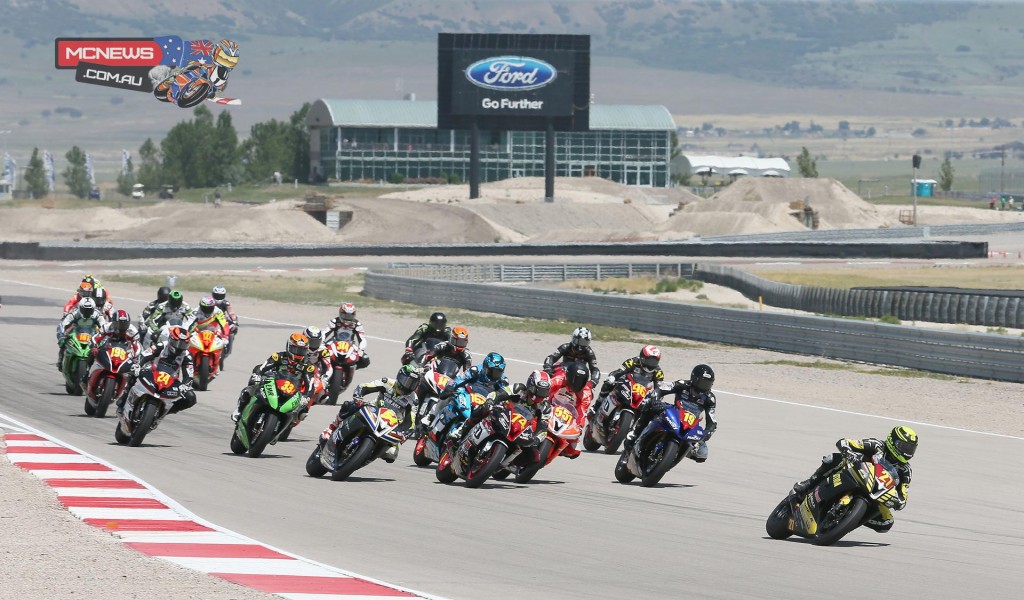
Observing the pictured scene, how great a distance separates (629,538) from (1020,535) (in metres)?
3.50

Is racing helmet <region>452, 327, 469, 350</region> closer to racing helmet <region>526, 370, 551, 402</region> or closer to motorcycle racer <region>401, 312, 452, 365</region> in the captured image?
racing helmet <region>526, 370, 551, 402</region>

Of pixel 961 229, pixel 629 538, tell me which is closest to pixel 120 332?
pixel 629 538

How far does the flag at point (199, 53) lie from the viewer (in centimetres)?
5762

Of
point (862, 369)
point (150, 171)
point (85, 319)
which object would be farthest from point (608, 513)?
point (150, 171)

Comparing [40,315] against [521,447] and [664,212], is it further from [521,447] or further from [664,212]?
[664,212]

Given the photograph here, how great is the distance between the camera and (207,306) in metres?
23.3

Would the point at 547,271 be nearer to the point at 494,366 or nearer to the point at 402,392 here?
the point at 402,392

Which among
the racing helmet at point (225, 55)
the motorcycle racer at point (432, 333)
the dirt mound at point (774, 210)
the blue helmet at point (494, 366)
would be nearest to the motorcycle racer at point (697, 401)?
the blue helmet at point (494, 366)

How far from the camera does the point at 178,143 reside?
158 metres

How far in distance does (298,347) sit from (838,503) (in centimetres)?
677

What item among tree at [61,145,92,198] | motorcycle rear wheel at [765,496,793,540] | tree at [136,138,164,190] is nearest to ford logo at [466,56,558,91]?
tree at [136,138,164,190]

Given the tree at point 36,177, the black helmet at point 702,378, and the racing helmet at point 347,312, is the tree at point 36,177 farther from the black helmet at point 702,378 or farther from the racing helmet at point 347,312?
the black helmet at point 702,378

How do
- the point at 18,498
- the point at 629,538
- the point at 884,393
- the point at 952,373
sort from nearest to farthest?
1. the point at 629,538
2. the point at 18,498
3. the point at 884,393
4. the point at 952,373

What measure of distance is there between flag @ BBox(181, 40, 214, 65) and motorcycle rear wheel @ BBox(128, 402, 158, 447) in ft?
134
